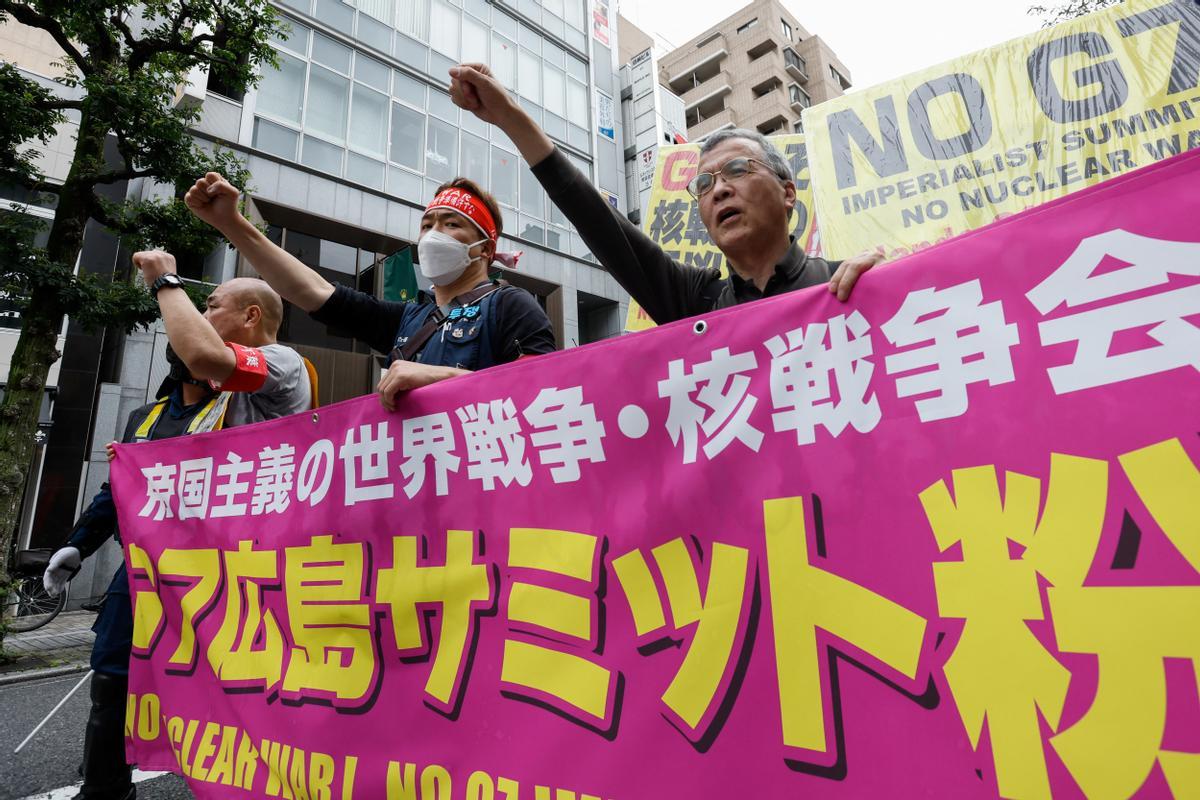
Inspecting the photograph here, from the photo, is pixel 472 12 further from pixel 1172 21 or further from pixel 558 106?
pixel 1172 21

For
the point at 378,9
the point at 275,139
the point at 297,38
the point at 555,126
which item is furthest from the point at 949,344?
the point at 555,126

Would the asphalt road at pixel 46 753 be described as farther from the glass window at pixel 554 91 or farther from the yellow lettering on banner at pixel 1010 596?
the glass window at pixel 554 91

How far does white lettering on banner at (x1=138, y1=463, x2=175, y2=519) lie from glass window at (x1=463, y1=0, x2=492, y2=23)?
15719 millimetres

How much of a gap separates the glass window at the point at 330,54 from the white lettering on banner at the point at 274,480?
1263cm

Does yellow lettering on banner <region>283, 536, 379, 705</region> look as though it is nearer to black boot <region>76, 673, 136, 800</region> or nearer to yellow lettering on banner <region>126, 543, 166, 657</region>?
yellow lettering on banner <region>126, 543, 166, 657</region>

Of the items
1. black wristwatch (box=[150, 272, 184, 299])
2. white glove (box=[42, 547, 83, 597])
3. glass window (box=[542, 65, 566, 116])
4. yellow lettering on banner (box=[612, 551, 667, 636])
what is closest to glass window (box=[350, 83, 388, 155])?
glass window (box=[542, 65, 566, 116])

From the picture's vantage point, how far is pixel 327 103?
1188 centimetres

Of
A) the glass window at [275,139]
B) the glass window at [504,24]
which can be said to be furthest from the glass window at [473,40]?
the glass window at [275,139]

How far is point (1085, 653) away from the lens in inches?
34.1

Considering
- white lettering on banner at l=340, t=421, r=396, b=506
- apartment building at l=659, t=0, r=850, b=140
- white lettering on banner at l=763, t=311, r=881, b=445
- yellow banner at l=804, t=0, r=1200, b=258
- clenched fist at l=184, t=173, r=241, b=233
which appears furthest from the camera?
apartment building at l=659, t=0, r=850, b=140

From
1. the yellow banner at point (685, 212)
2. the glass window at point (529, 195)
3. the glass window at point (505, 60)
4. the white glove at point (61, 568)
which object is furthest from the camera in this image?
the glass window at point (505, 60)

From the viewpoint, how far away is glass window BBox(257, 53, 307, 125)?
1101 cm

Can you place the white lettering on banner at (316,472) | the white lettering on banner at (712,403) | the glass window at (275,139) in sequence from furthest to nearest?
the glass window at (275,139)
the white lettering on banner at (316,472)
the white lettering on banner at (712,403)

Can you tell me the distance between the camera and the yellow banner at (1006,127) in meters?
3.08
